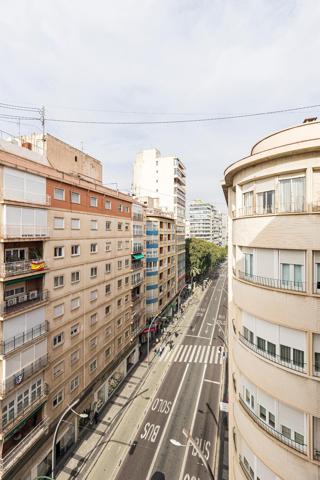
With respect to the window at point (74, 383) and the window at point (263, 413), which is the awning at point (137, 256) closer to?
the window at point (74, 383)

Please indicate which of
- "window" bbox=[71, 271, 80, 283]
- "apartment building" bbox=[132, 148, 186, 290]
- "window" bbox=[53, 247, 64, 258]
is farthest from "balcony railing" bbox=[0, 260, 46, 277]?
"apartment building" bbox=[132, 148, 186, 290]

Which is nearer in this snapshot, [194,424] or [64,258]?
[64,258]

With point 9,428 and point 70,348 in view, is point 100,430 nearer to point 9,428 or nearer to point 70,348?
point 70,348

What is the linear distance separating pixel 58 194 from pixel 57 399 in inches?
673

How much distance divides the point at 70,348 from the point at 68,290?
5.22 m

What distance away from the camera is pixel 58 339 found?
21766 millimetres

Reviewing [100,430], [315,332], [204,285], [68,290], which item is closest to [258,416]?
[315,332]

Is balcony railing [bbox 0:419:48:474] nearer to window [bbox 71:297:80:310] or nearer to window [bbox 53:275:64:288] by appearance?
window [bbox 71:297:80:310]

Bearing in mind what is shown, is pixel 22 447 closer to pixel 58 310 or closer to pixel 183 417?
pixel 58 310

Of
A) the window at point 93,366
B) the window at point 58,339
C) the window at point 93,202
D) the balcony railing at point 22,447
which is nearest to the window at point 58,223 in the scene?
the window at point 93,202

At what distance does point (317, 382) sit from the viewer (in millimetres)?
8305

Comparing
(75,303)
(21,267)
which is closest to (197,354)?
(75,303)

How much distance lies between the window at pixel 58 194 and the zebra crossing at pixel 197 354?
2997 cm

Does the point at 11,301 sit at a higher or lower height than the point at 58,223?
lower
